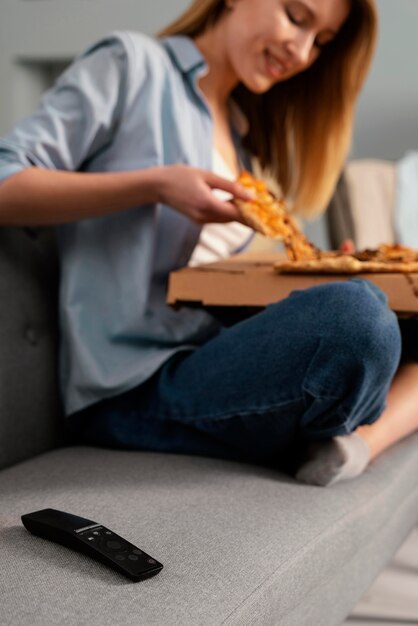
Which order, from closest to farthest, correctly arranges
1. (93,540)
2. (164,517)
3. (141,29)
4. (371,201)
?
(93,540), (164,517), (371,201), (141,29)

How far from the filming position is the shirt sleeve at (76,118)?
3.74 feet

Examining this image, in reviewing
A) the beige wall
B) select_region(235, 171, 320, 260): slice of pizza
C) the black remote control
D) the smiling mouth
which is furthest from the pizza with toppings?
A: the beige wall

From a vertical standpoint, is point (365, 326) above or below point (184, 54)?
below

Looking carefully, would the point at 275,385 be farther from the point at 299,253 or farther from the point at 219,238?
the point at 219,238

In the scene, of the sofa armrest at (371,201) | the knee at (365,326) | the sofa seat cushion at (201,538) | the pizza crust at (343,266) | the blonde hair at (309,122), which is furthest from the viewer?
the sofa armrest at (371,201)

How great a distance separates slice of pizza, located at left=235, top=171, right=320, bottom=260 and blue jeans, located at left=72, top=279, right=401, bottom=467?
145 millimetres

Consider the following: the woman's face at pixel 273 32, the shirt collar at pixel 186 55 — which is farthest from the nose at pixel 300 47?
the shirt collar at pixel 186 55

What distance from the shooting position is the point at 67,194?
111 centimetres

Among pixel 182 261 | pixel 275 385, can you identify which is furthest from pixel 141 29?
pixel 275 385

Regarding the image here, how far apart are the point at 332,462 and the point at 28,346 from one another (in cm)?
44

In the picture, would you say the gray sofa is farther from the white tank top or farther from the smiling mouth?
the smiling mouth

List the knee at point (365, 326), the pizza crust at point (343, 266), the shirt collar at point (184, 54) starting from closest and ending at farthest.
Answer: the knee at point (365, 326), the pizza crust at point (343, 266), the shirt collar at point (184, 54)

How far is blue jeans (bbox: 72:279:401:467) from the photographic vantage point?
3.21ft

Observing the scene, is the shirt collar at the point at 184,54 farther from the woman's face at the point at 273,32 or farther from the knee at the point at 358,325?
the knee at the point at 358,325
